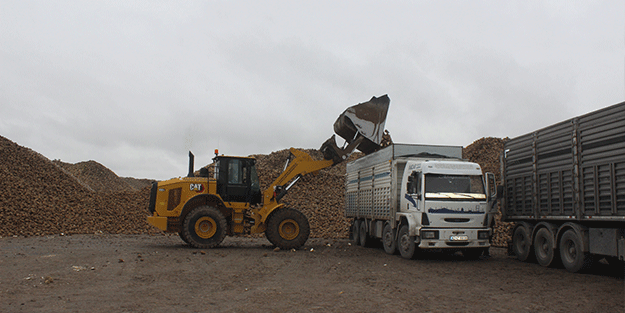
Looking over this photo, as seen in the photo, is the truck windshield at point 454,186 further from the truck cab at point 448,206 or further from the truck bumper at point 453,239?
the truck bumper at point 453,239

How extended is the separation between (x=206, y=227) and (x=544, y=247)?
9855 mm

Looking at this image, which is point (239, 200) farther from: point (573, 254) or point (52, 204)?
point (52, 204)

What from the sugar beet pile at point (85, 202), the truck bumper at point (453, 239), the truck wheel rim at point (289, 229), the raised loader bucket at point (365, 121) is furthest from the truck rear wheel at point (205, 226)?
the sugar beet pile at point (85, 202)

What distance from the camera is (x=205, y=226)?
1496cm

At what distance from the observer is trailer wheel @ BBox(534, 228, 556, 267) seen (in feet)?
37.0

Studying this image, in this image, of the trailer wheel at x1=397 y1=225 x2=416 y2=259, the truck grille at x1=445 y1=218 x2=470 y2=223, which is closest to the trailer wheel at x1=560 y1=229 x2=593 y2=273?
the truck grille at x1=445 y1=218 x2=470 y2=223

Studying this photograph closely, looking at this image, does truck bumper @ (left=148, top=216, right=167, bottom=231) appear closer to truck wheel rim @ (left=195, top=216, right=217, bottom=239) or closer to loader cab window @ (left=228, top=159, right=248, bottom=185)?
truck wheel rim @ (left=195, top=216, right=217, bottom=239)

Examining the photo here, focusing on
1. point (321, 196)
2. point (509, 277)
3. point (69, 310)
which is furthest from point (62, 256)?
point (321, 196)

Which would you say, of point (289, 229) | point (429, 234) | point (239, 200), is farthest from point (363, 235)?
point (429, 234)

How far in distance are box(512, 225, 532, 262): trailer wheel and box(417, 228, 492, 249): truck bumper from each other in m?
1.15

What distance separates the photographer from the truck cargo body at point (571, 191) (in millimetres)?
9367

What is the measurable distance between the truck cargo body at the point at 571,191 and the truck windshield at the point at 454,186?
1.27m

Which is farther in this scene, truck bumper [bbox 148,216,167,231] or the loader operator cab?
the loader operator cab

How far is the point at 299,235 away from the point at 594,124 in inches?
357
